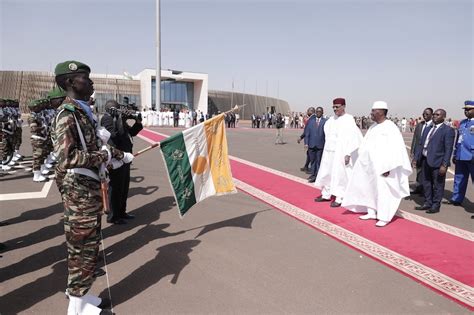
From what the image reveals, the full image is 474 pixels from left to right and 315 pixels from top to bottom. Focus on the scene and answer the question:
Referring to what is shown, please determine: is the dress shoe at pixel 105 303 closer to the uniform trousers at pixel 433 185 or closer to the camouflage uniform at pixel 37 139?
the uniform trousers at pixel 433 185

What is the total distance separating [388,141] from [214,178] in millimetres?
3008

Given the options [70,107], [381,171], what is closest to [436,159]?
[381,171]

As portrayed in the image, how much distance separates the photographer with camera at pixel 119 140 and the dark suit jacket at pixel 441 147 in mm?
5558

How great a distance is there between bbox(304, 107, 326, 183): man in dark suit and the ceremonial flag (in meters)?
4.44

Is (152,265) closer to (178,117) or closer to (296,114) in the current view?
(178,117)

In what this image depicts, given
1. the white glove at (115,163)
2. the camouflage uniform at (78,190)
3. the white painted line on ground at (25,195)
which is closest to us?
the camouflage uniform at (78,190)

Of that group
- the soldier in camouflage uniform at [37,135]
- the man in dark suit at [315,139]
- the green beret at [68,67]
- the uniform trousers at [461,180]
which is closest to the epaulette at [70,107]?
→ the green beret at [68,67]

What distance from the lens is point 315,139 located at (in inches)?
363

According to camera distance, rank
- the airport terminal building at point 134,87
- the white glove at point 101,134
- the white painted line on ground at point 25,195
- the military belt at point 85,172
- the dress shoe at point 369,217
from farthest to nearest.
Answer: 1. the airport terminal building at point 134,87
2. the white painted line on ground at point 25,195
3. the dress shoe at point 369,217
4. the white glove at point 101,134
5. the military belt at point 85,172

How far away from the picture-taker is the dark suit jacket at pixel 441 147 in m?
6.33

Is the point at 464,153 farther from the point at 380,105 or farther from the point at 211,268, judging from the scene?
the point at 211,268

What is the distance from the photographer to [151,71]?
4362 cm

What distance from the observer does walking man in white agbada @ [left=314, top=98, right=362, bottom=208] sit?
20.7ft

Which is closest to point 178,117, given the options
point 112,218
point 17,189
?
point 17,189
